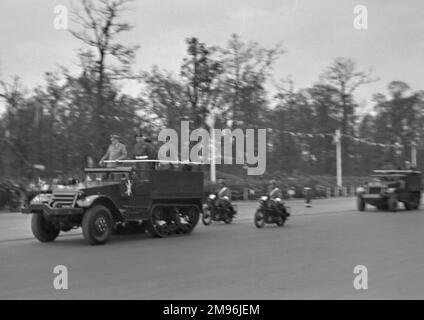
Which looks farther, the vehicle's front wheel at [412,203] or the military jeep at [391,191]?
the vehicle's front wheel at [412,203]

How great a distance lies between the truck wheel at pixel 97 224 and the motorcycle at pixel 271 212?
241 inches

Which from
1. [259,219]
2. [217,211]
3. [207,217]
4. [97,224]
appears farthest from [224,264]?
[217,211]

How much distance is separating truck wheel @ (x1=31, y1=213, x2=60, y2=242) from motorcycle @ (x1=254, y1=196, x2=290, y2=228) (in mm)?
6715

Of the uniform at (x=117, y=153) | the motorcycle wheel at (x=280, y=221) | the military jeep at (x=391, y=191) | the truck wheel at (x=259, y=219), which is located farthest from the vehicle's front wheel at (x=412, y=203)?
the uniform at (x=117, y=153)

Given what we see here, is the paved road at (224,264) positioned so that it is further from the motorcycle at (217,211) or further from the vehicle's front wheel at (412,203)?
the vehicle's front wheel at (412,203)

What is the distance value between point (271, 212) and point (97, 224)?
272 inches

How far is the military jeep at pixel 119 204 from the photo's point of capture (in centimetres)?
1398

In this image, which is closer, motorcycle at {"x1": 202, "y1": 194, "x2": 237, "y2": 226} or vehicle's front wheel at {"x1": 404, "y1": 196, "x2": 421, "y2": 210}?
motorcycle at {"x1": 202, "y1": 194, "x2": 237, "y2": 226}

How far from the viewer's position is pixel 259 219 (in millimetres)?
19078

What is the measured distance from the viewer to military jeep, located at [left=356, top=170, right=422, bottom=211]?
2667 centimetres

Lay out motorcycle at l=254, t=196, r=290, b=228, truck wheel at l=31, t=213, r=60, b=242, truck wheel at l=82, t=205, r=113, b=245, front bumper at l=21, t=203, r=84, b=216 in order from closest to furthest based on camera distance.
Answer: front bumper at l=21, t=203, r=84, b=216 < truck wheel at l=82, t=205, r=113, b=245 < truck wheel at l=31, t=213, r=60, b=242 < motorcycle at l=254, t=196, r=290, b=228

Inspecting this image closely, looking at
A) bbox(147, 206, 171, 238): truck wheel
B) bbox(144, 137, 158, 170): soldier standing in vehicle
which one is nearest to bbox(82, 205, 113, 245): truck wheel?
bbox(147, 206, 171, 238): truck wheel

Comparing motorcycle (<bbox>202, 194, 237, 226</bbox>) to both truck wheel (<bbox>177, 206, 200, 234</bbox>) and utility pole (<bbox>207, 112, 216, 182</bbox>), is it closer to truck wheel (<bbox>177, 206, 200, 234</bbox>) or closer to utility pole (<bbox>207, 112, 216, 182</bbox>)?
truck wheel (<bbox>177, 206, 200, 234</bbox>)

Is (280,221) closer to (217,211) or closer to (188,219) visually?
(217,211)
